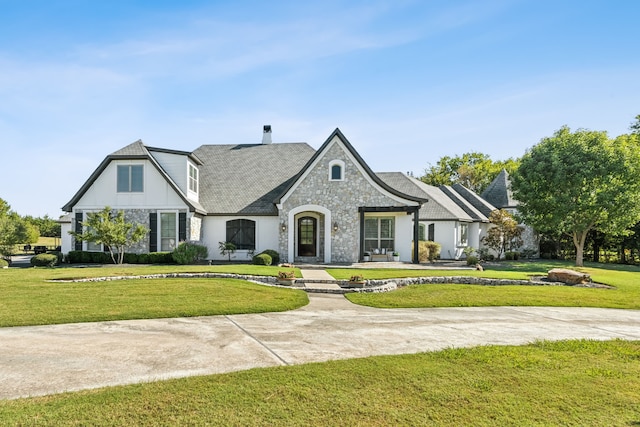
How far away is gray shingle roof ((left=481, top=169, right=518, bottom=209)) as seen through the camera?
111 ft

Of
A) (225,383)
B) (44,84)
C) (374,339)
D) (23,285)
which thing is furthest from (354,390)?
(44,84)

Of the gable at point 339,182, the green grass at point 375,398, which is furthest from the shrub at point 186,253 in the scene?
the green grass at point 375,398

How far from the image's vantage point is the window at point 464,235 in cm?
2916

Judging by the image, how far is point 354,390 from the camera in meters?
4.53

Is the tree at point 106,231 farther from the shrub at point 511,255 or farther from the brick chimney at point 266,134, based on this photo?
the shrub at point 511,255

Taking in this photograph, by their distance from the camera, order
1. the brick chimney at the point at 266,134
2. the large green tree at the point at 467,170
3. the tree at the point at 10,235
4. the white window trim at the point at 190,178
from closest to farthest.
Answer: the white window trim at the point at 190,178
the tree at the point at 10,235
the brick chimney at the point at 266,134
the large green tree at the point at 467,170

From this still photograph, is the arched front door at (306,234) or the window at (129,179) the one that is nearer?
→ the window at (129,179)

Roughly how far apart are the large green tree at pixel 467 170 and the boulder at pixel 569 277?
Answer: 151 ft

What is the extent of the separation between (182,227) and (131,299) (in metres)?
12.1

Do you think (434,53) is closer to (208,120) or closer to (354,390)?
(208,120)

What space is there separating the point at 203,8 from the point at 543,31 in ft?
34.7

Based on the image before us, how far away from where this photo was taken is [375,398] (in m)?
4.33

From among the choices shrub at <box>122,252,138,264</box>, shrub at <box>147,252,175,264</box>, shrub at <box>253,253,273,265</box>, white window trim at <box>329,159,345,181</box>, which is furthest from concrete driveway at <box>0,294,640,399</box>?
shrub at <box>122,252,138,264</box>

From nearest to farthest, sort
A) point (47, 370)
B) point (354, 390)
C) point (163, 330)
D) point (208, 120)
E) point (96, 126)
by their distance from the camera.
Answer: point (354, 390) < point (47, 370) < point (163, 330) < point (96, 126) < point (208, 120)
